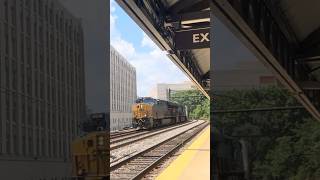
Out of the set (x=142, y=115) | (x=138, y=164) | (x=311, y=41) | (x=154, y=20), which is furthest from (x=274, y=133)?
(x=154, y=20)

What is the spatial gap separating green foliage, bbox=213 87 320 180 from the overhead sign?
6106 mm

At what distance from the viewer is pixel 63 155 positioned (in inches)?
162

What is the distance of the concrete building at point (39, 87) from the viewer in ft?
12.0

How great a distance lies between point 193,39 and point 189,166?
17.7 feet

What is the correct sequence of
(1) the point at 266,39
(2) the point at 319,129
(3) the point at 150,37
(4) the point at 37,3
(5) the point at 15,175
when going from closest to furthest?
(5) the point at 15,175, (4) the point at 37,3, (1) the point at 266,39, (3) the point at 150,37, (2) the point at 319,129

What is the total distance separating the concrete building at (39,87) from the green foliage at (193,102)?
47.4m

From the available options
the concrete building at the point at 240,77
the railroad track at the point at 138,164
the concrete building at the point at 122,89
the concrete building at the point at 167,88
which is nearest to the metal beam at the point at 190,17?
the concrete building at the point at 122,89

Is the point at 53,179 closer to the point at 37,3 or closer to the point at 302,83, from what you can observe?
the point at 37,3

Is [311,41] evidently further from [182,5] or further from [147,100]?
[147,100]

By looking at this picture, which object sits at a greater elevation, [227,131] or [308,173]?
[227,131]

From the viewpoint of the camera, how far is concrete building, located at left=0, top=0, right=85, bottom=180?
12.0ft

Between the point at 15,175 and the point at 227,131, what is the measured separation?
15.6m

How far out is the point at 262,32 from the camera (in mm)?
6641

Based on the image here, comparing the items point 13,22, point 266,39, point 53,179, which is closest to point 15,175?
point 53,179
